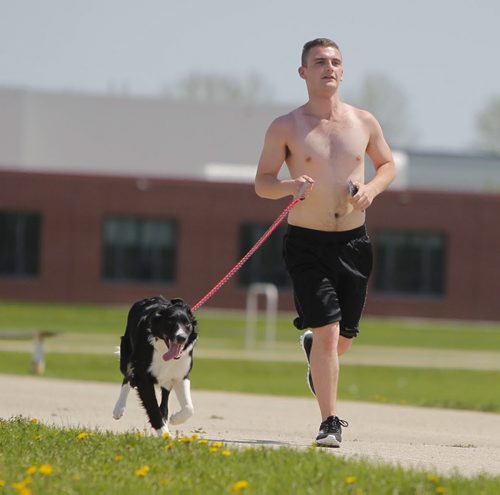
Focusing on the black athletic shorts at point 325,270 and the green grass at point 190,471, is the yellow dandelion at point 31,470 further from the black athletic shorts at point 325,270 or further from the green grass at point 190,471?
the black athletic shorts at point 325,270

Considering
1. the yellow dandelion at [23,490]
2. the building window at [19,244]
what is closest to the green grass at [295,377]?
the yellow dandelion at [23,490]

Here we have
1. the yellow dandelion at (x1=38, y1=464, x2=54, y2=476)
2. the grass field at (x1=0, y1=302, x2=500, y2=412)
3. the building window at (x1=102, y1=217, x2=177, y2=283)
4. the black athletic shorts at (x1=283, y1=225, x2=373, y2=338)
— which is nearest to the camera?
the yellow dandelion at (x1=38, y1=464, x2=54, y2=476)

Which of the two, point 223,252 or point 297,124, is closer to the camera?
point 297,124

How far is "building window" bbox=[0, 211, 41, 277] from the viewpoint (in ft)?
177

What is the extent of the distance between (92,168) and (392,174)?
186 feet

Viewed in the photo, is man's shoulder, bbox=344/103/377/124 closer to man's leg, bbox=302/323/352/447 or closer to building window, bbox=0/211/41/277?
man's leg, bbox=302/323/352/447

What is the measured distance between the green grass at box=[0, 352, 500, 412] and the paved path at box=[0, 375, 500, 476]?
4.45 meters

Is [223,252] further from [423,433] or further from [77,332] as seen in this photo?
[423,433]

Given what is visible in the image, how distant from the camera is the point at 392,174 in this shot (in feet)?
32.7

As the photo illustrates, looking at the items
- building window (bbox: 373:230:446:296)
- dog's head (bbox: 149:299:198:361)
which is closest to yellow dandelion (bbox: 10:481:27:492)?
dog's head (bbox: 149:299:198:361)

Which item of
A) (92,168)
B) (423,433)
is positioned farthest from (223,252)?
(423,433)

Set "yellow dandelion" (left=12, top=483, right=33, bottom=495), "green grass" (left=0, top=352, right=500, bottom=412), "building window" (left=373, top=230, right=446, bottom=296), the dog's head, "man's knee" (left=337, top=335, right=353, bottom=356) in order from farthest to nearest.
A: "building window" (left=373, top=230, right=446, bottom=296), "green grass" (left=0, top=352, right=500, bottom=412), "man's knee" (left=337, top=335, right=353, bottom=356), the dog's head, "yellow dandelion" (left=12, top=483, right=33, bottom=495)

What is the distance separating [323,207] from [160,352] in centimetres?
137

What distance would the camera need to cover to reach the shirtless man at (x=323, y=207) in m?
9.44
